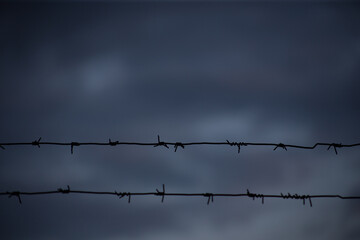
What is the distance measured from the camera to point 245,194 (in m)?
3.88

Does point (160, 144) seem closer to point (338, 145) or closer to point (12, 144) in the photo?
point (12, 144)

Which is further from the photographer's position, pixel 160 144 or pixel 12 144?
pixel 160 144

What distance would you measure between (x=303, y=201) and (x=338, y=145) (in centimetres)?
86

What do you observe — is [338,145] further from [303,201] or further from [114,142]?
[114,142]

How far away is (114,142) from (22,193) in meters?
1.21

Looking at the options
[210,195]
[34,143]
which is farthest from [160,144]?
[34,143]

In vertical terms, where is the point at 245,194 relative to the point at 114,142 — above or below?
below

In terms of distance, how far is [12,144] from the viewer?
3.69 meters

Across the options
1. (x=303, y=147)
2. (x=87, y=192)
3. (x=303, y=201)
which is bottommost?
(x=303, y=201)

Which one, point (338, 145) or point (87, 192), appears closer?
point (87, 192)

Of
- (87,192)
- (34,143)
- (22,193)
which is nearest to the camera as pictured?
(87,192)

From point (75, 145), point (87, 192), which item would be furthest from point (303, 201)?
point (75, 145)

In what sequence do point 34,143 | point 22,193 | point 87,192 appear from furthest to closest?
1. point 34,143
2. point 22,193
3. point 87,192

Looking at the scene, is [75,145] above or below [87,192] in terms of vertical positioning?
above
